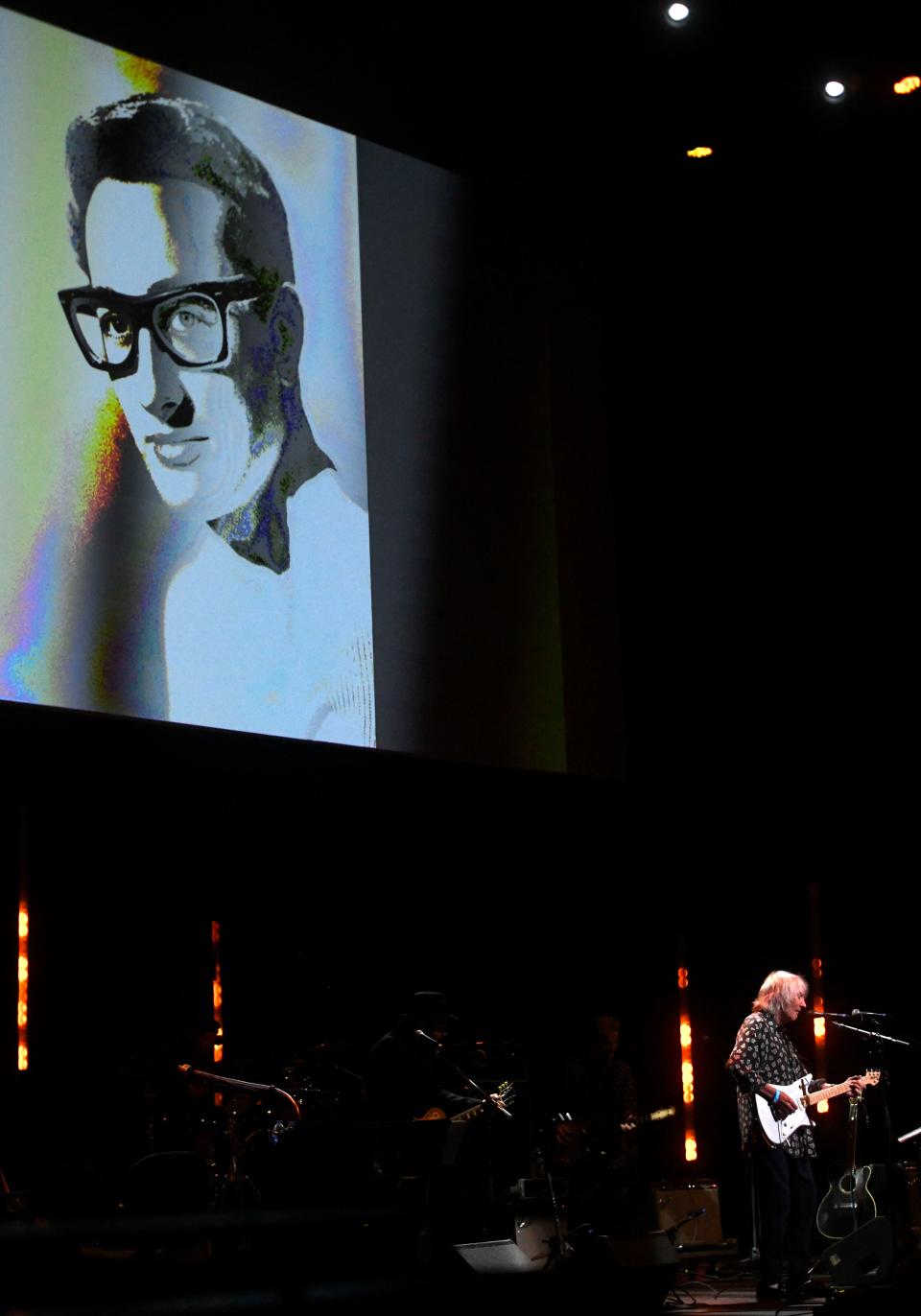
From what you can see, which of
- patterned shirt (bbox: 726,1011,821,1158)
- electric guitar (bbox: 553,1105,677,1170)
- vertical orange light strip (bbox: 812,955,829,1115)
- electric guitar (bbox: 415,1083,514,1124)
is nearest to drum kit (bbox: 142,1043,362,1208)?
electric guitar (bbox: 415,1083,514,1124)

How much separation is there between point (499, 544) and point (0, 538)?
238cm

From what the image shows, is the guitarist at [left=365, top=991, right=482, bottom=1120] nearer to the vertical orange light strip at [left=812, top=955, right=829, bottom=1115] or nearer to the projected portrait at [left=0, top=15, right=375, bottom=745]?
the projected portrait at [left=0, top=15, right=375, bottom=745]

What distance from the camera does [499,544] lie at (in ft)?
22.7

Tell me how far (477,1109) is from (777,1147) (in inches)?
45.6

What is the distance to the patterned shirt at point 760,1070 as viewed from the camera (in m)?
5.80

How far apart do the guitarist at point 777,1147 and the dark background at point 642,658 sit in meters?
1.47

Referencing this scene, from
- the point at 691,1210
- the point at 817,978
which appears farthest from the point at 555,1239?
the point at 817,978

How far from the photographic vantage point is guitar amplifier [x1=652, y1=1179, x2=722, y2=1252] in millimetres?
6988

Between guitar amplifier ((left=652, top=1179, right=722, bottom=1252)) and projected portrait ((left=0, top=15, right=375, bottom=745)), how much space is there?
267 cm

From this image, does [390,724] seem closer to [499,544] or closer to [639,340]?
[499,544]

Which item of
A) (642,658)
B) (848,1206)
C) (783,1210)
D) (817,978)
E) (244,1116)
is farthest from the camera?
(817,978)

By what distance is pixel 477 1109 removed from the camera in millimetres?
5977

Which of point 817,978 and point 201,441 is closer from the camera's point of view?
point 201,441

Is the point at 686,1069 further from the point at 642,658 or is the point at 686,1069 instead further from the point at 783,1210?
the point at 783,1210
